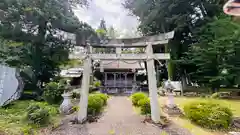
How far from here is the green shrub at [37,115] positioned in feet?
19.4

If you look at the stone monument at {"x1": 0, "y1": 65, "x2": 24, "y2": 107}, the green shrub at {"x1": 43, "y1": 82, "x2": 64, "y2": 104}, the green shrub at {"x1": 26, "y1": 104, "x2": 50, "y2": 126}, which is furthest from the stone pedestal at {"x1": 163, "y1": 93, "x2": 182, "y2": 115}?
the stone monument at {"x1": 0, "y1": 65, "x2": 24, "y2": 107}

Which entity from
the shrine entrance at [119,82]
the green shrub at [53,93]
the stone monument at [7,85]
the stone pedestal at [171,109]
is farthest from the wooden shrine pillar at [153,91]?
the shrine entrance at [119,82]

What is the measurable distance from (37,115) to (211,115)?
5.84 meters

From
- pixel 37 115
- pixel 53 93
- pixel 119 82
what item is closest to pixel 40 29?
pixel 53 93

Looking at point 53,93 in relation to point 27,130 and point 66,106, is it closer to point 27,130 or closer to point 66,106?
point 66,106

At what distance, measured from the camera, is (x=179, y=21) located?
17031 mm

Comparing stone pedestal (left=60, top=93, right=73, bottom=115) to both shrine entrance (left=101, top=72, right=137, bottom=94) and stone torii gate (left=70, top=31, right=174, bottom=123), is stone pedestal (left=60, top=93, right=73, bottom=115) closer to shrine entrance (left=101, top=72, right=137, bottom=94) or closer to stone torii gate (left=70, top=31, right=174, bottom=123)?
stone torii gate (left=70, top=31, right=174, bottom=123)

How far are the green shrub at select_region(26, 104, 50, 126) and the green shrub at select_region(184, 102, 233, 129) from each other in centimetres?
531

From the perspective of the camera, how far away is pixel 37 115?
589 centimetres

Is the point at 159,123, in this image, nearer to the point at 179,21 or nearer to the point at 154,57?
the point at 154,57

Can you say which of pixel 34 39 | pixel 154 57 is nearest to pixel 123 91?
pixel 34 39

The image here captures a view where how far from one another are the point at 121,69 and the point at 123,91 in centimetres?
238

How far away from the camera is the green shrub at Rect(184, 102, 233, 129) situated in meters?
5.88

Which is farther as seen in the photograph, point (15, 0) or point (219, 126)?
point (15, 0)
